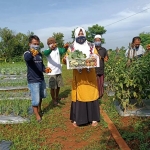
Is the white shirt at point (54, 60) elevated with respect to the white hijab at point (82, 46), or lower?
lower

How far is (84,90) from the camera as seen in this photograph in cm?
406

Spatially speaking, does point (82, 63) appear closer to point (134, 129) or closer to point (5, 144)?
point (134, 129)

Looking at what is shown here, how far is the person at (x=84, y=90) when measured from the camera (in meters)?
3.99

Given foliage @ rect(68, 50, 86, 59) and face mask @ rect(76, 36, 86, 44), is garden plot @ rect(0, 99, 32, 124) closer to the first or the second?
foliage @ rect(68, 50, 86, 59)

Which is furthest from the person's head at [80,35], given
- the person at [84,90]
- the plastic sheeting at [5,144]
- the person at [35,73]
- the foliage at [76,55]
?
the plastic sheeting at [5,144]

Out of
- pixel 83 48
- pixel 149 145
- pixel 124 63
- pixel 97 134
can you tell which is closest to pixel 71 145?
pixel 97 134

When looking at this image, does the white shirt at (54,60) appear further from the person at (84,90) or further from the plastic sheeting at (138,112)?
the plastic sheeting at (138,112)

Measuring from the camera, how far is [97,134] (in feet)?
12.4

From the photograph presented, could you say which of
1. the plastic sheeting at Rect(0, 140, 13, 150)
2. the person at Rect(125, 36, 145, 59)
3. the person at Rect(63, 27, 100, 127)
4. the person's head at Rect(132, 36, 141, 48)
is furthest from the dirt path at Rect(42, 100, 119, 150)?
the person's head at Rect(132, 36, 141, 48)

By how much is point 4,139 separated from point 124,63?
273 centimetres

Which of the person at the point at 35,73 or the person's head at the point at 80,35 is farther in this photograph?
the person at the point at 35,73

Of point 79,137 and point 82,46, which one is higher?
point 82,46

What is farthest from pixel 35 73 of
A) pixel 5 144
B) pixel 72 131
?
pixel 5 144

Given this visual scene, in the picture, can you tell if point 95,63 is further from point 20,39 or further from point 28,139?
point 20,39
